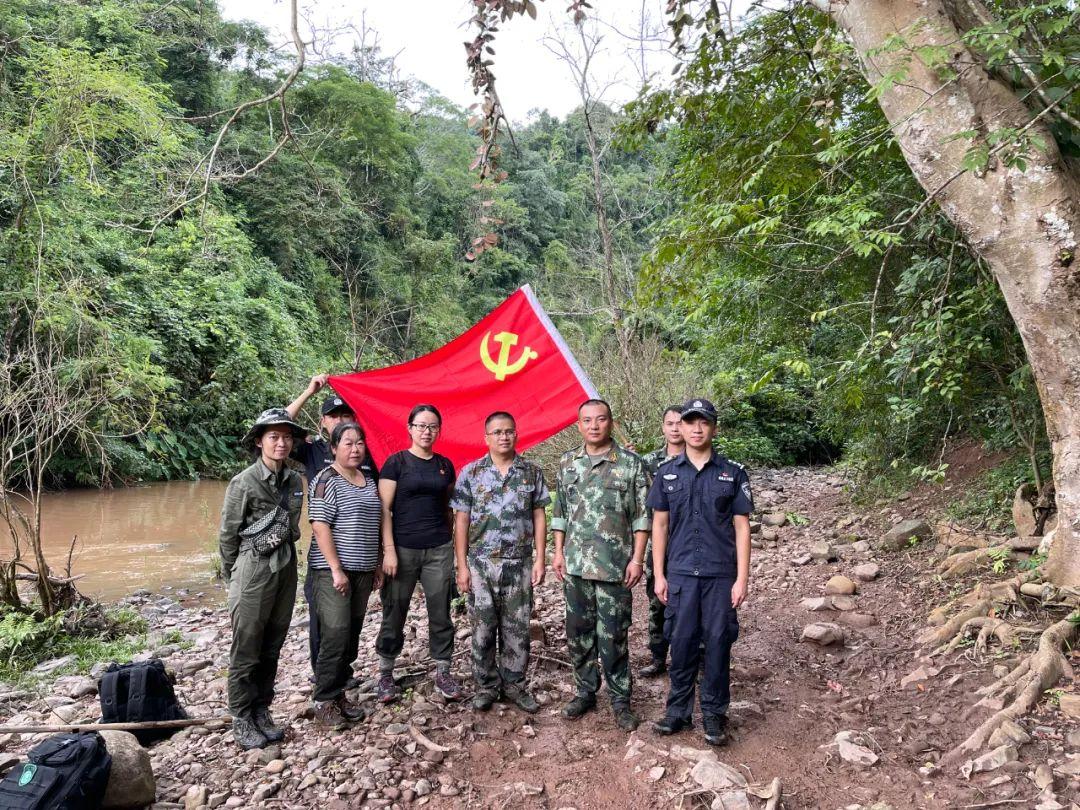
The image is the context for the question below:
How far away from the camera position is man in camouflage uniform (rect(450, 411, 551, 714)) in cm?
394

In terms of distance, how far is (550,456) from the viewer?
11047 mm

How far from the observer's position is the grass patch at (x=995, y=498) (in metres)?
6.02

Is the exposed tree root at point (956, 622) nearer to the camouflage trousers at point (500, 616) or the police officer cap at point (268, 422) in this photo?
the camouflage trousers at point (500, 616)

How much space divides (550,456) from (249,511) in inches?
298

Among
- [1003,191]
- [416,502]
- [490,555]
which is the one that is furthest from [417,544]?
[1003,191]

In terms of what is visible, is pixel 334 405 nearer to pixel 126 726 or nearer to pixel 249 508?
pixel 249 508

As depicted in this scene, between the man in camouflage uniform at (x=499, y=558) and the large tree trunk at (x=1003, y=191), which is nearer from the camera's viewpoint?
the large tree trunk at (x=1003, y=191)

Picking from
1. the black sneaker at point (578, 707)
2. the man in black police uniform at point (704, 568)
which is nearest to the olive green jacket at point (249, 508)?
the black sneaker at point (578, 707)

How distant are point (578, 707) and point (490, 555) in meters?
0.92

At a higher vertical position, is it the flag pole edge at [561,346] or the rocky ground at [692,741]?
the flag pole edge at [561,346]

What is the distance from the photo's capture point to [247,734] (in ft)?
12.0

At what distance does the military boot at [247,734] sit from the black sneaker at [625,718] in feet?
5.88

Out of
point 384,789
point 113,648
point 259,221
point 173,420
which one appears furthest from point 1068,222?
point 259,221

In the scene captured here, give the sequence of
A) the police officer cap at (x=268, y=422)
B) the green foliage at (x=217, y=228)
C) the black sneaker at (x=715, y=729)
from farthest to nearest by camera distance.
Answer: the green foliage at (x=217, y=228) < the police officer cap at (x=268, y=422) < the black sneaker at (x=715, y=729)
